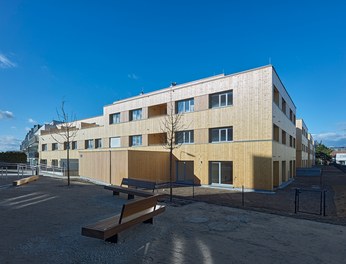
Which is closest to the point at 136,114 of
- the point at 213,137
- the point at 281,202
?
the point at 213,137

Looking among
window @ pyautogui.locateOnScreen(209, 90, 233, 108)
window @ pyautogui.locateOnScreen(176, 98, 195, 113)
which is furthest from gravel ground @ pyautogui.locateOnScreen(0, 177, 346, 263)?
window @ pyautogui.locateOnScreen(176, 98, 195, 113)

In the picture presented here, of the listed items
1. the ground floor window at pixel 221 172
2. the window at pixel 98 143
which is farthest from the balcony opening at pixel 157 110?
the window at pixel 98 143

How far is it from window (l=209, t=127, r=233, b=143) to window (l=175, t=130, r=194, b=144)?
2.06 m

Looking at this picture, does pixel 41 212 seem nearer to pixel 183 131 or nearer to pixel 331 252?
A: pixel 331 252

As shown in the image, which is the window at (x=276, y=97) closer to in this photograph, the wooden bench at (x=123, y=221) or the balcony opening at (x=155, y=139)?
the balcony opening at (x=155, y=139)

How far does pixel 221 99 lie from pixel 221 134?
9.33 ft

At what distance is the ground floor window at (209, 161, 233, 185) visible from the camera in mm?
19748

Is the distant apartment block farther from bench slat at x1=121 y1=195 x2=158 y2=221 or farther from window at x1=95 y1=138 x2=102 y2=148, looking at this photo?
bench slat at x1=121 y1=195 x2=158 y2=221

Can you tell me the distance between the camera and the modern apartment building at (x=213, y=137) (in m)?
18.0

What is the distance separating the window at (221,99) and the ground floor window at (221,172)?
15.3 feet

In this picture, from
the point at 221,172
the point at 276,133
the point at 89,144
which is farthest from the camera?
the point at 89,144

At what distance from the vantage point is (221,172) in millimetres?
20203

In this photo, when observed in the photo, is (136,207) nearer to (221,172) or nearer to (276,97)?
(221,172)

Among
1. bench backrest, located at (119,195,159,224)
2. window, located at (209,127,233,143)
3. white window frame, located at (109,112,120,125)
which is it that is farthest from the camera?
white window frame, located at (109,112,120,125)
